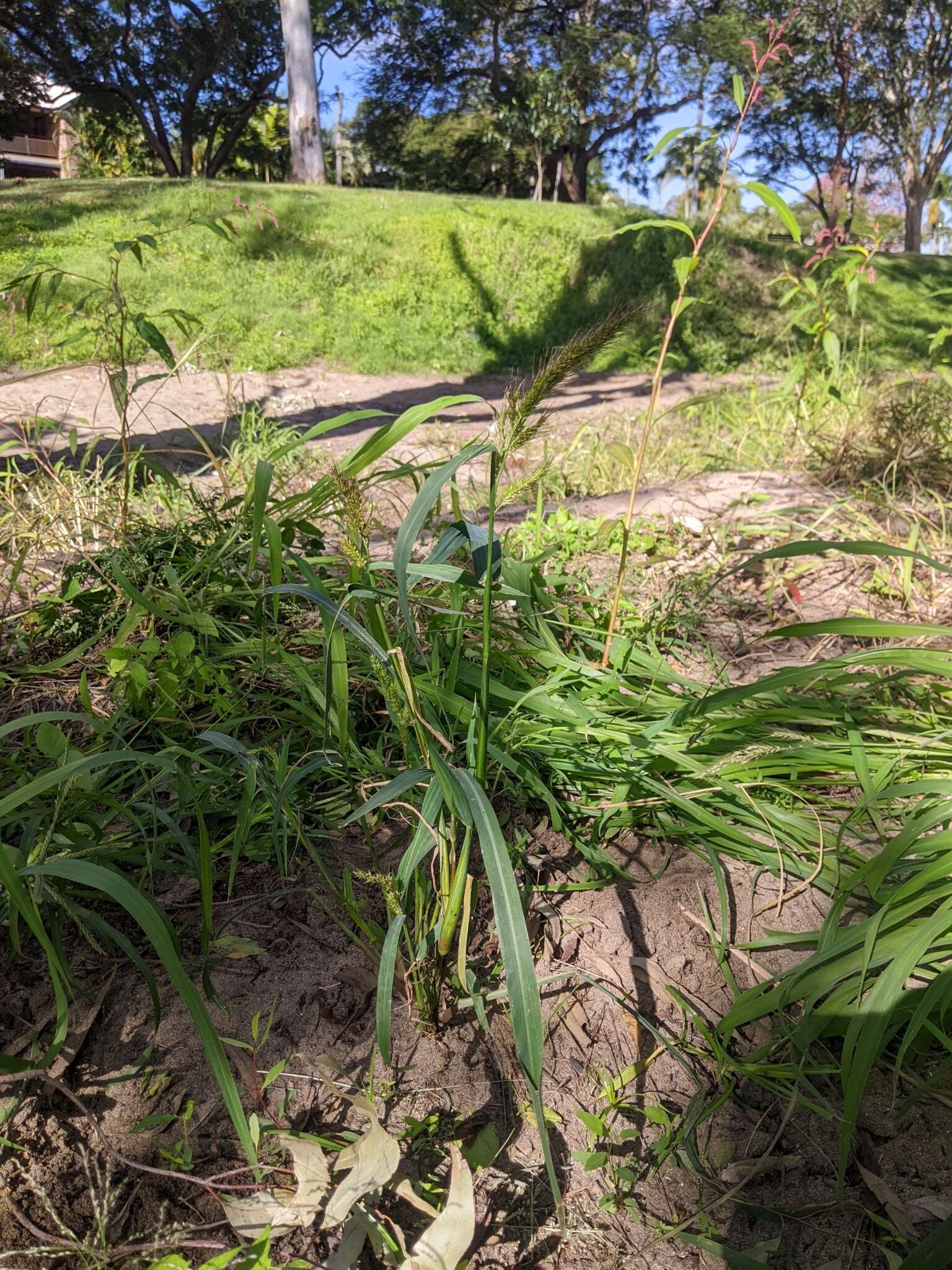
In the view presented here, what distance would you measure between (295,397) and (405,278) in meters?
3.04

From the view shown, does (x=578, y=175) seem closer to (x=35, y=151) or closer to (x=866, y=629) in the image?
(x=866, y=629)

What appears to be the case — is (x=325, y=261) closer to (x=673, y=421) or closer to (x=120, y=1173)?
(x=673, y=421)

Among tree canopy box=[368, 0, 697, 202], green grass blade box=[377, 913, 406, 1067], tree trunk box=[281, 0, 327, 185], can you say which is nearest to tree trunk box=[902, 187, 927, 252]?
tree canopy box=[368, 0, 697, 202]

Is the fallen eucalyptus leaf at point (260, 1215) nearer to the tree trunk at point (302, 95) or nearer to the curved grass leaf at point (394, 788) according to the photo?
the curved grass leaf at point (394, 788)

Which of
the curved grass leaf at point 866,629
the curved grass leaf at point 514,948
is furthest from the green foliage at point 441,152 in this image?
the curved grass leaf at point 514,948

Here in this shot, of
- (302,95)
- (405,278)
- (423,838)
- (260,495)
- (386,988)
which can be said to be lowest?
(386,988)

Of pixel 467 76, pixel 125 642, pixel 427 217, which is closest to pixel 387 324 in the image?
pixel 427 217

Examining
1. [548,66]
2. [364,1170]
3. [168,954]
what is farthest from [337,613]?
[548,66]

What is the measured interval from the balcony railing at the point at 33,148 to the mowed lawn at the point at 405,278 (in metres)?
27.2

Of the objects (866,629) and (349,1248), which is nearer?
(349,1248)

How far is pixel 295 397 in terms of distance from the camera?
6656 millimetres

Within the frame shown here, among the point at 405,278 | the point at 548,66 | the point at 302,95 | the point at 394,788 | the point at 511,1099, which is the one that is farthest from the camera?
the point at 548,66

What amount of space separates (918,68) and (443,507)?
20468 millimetres

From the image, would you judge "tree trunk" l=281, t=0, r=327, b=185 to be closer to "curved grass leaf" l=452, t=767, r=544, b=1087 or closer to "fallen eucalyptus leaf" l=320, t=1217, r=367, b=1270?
"curved grass leaf" l=452, t=767, r=544, b=1087
